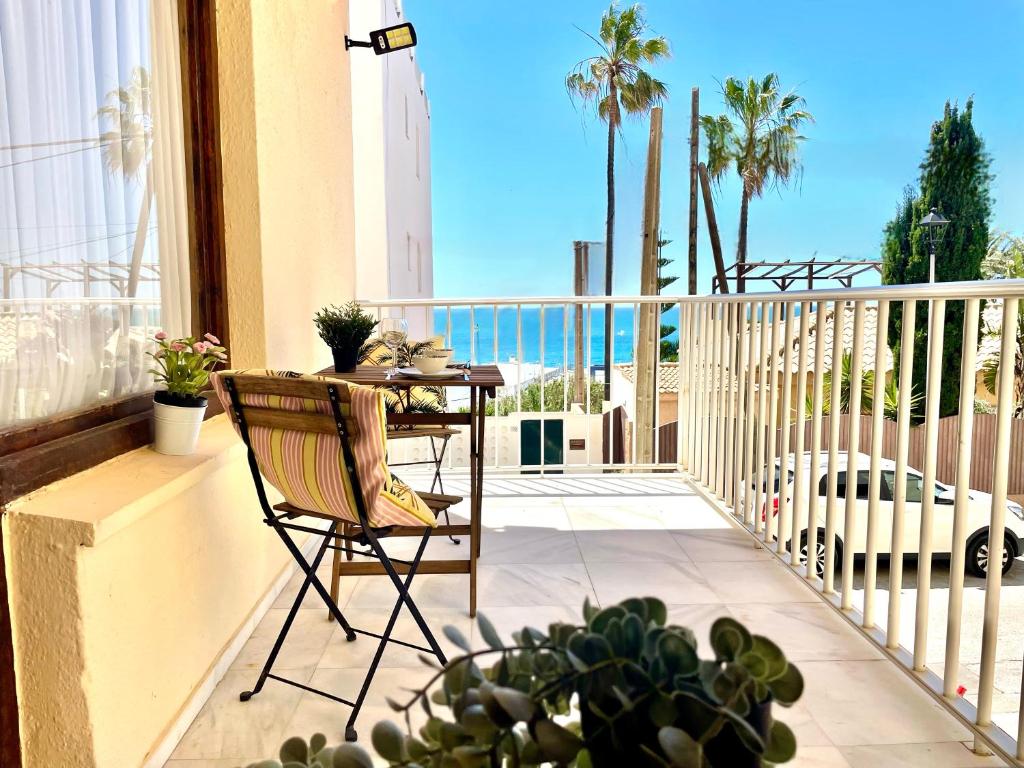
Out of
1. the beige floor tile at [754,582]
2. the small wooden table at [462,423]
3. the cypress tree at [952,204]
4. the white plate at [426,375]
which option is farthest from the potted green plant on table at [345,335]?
the cypress tree at [952,204]

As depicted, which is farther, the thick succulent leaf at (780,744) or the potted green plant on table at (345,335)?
the potted green plant on table at (345,335)

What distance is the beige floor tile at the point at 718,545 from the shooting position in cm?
324

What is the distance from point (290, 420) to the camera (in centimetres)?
194

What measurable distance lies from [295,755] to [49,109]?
159 cm

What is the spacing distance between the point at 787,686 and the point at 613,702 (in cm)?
12

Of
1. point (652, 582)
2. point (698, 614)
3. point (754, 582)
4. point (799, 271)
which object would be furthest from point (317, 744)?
point (799, 271)

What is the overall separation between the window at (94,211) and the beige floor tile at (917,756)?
187 cm

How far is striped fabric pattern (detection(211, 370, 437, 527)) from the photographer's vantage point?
1.85 m

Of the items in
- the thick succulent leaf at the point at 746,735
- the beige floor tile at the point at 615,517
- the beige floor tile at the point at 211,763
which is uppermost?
the thick succulent leaf at the point at 746,735

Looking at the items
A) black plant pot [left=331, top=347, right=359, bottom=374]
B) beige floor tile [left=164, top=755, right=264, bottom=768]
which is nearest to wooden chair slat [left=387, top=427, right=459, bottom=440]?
black plant pot [left=331, top=347, right=359, bottom=374]

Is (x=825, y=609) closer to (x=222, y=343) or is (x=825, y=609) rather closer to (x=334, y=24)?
(x=222, y=343)

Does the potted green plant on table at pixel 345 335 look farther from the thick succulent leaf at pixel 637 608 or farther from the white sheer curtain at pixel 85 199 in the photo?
the thick succulent leaf at pixel 637 608

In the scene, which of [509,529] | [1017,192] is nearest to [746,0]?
[1017,192]

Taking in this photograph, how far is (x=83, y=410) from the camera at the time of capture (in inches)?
71.4
